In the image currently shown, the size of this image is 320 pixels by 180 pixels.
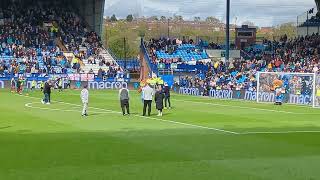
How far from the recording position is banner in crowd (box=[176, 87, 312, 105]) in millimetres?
44812

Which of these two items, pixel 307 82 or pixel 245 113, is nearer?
pixel 245 113

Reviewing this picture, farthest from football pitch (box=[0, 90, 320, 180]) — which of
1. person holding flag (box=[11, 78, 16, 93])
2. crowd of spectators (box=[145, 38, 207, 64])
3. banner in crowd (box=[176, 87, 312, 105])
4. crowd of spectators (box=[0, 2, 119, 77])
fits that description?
crowd of spectators (box=[145, 38, 207, 64])

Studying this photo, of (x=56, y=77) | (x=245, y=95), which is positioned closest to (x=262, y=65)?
(x=245, y=95)

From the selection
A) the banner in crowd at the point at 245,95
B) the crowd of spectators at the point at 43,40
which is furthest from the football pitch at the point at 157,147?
the crowd of spectators at the point at 43,40

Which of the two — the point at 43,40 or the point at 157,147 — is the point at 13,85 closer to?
the point at 43,40

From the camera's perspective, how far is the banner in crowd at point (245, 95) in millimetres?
44812

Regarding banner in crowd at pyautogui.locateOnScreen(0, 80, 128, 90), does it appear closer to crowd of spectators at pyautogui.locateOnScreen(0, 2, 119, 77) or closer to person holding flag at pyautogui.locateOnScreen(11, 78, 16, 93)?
crowd of spectators at pyautogui.locateOnScreen(0, 2, 119, 77)

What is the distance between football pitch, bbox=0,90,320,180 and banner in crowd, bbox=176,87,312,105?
12.8m

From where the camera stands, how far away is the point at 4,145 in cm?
1952

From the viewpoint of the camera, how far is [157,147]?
19.4m

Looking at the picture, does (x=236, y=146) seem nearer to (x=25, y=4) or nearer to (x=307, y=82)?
(x=307, y=82)

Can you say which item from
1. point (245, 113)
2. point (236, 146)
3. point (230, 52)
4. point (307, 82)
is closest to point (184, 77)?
point (230, 52)

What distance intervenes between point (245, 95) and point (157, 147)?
3385 centimetres

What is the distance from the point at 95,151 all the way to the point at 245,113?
17761 mm
